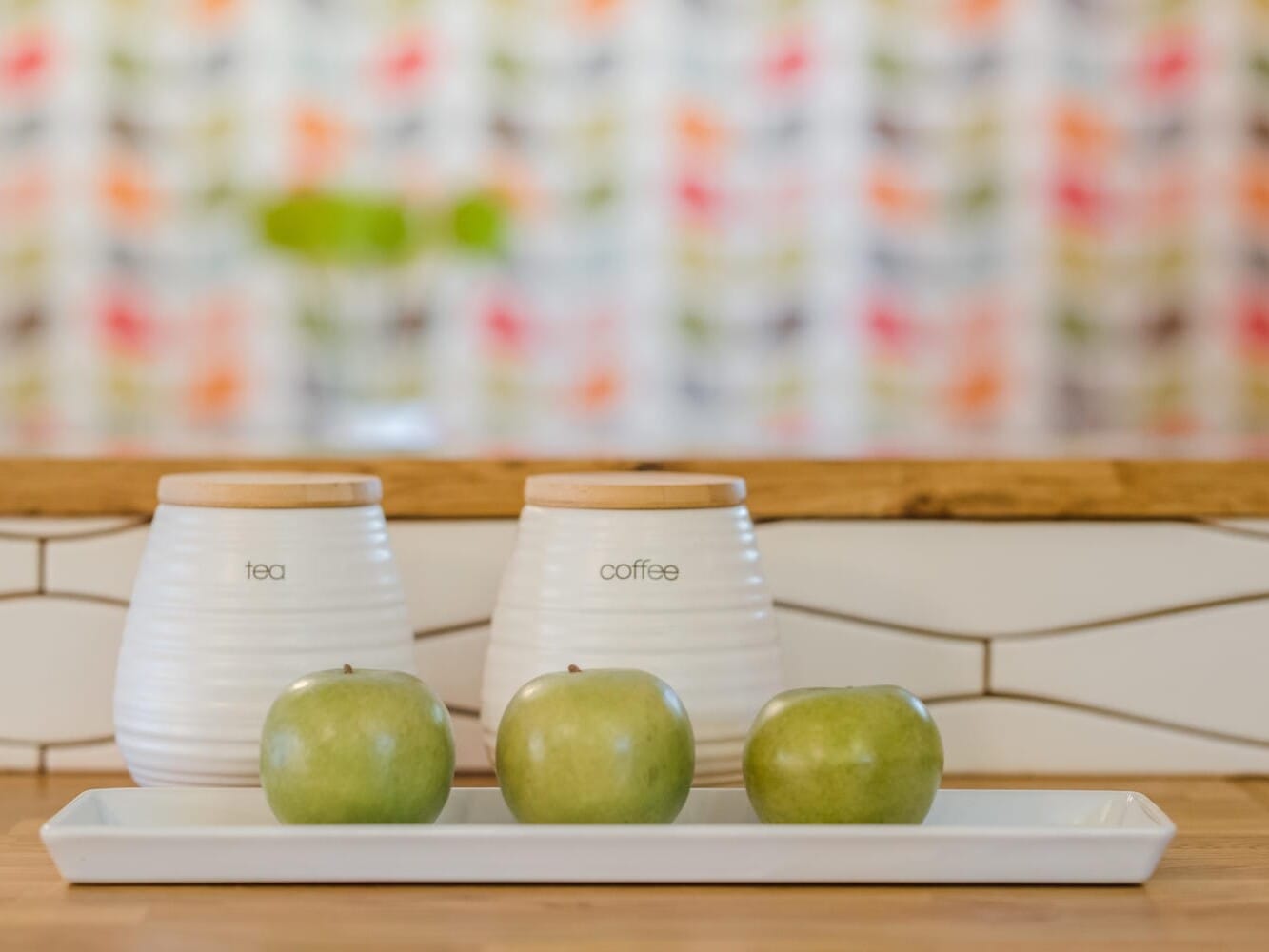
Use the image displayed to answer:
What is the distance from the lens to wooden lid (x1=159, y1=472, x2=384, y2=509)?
72cm

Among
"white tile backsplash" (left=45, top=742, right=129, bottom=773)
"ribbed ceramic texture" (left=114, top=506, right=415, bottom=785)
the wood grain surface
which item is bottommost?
"white tile backsplash" (left=45, top=742, right=129, bottom=773)

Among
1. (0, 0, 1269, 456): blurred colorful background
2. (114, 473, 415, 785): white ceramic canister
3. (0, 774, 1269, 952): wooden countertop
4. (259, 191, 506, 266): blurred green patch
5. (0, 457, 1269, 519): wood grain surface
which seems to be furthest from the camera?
(0, 0, 1269, 456): blurred colorful background

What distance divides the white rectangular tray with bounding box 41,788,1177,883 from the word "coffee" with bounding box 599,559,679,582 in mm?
132

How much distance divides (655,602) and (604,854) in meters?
0.13

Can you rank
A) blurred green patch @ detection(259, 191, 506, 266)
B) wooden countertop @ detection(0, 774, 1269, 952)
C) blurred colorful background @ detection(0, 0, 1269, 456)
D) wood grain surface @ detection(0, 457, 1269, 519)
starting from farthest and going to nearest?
blurred colorful background @ detection(0, 0, 1269, 456) → blurred green patch @ detection(259, 191, 506, 266) → wood grain surface @ detection(0, 457, 1269, 519) → wooden countertop @ detection(0, 774, 1269, 952)

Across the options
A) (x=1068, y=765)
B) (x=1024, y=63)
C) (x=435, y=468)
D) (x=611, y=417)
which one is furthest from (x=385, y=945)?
(x=1024, y=63)

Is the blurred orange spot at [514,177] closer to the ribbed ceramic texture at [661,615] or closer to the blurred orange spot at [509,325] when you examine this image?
the blurred orange spot at [509,325]

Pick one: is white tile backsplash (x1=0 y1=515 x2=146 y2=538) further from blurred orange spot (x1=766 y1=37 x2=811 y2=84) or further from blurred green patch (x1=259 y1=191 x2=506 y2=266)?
blurred orange spot (x1=766 y1=37 x2=811 y2=84)

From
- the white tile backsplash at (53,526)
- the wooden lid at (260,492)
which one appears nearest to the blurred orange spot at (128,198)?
the white tile backsplash at (53,526)

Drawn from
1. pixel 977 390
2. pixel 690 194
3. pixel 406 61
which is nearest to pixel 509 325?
pixel 690 194

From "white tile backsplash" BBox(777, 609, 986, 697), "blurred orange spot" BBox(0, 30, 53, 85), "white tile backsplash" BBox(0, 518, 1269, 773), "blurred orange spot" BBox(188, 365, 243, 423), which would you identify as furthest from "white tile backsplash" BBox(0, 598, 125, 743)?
"blurred orange spot" BBox(0, 30, 53, 85)

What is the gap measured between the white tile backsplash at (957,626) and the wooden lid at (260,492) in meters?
0.13

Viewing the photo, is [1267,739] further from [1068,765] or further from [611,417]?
[611,417]

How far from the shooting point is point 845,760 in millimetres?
639
